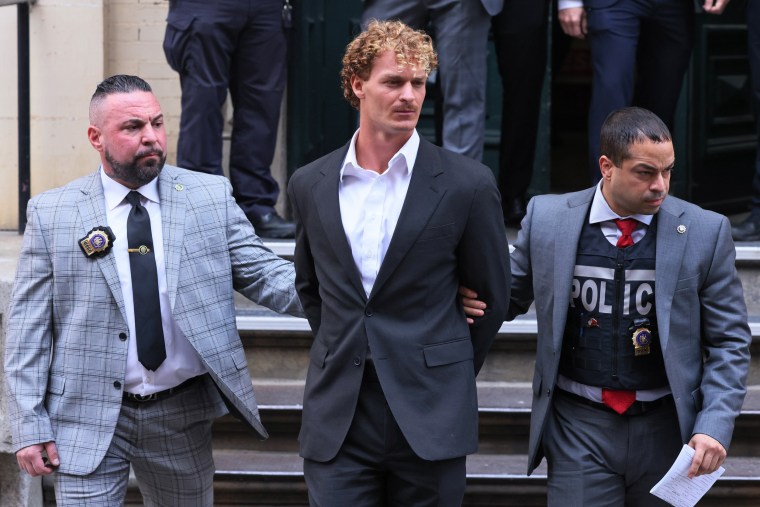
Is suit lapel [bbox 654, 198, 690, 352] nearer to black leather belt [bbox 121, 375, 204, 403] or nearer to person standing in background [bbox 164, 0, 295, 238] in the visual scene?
black leather belt [bbox 121, 375, 204, 403]

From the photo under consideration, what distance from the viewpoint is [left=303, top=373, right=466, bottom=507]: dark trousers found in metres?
3.94

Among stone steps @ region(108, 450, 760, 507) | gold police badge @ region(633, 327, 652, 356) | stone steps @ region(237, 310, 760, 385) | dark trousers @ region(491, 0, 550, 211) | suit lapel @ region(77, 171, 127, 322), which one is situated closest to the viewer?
gold police badge @ region(633, 327, 652, 356)

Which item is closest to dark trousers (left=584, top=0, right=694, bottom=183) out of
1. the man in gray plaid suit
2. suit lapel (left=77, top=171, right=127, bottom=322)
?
the man in gray plaid suit

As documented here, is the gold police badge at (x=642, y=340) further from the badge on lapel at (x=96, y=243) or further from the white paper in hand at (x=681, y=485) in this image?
the badge on lapel at (x=96, y=243)

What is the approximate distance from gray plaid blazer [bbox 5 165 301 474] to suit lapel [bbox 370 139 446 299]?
604 mm

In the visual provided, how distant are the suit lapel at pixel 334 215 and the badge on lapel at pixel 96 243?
27.4 inches

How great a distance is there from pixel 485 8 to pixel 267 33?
3.36 feet

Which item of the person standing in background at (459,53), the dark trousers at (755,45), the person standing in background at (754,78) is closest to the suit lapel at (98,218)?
the person standing in background at (459,53)

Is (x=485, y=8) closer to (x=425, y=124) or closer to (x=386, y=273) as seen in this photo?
(x=425, y=124)

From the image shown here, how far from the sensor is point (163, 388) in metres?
4.39

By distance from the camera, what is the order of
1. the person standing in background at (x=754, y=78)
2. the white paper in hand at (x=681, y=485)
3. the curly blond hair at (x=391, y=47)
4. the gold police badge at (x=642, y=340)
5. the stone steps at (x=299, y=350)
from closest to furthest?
the curly blond hair at (x=391, y=47) → the white paper in hand at (x=681, y=485) → the gold police badge at (x=642, y=340) → the stone steps at (x=299, y=350) → the person standing in background at (x=754, y=78)

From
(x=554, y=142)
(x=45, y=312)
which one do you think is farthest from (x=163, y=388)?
(x=554, y=142)

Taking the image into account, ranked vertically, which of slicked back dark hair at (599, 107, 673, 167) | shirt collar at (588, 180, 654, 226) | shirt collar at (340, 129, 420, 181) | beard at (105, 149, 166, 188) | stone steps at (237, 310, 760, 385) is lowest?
stone steps at (237, 310, 760, 385)

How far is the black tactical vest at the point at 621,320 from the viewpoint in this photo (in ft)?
13.6
